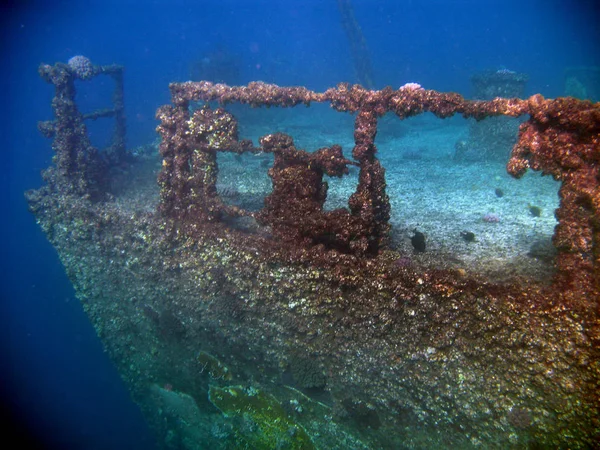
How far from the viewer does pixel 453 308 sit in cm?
411

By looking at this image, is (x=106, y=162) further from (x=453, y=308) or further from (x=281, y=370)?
(x=453, y=308)

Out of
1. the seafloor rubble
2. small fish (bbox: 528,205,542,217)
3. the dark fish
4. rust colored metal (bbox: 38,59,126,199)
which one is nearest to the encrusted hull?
the seafloor rubble

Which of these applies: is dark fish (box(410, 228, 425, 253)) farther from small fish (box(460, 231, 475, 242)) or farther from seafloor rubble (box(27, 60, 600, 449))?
small fish (box(460, 231, 475, 242))

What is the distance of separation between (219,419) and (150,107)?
245 feet

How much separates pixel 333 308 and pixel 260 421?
311cm

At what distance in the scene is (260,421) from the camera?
608 centimetres

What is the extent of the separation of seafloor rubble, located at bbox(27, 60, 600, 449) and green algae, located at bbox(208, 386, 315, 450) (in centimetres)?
3

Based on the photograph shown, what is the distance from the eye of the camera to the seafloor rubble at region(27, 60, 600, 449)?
3820mm

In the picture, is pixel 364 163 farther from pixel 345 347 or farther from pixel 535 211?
pixel 535 211

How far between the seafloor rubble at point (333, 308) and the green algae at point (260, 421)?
28 millimetres

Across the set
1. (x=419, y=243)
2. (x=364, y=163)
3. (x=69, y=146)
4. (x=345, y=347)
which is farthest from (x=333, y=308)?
(x=69, y=146)

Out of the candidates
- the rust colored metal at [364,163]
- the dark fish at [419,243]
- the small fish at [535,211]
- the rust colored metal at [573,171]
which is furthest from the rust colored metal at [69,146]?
the small fish at [535,211]

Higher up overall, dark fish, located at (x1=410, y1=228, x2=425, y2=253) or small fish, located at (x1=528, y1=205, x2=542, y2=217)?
small fish, located at (x1=528, y1=205, x2=542, y2=217)

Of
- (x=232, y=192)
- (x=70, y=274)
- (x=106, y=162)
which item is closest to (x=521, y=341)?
(x=232, y=192)
